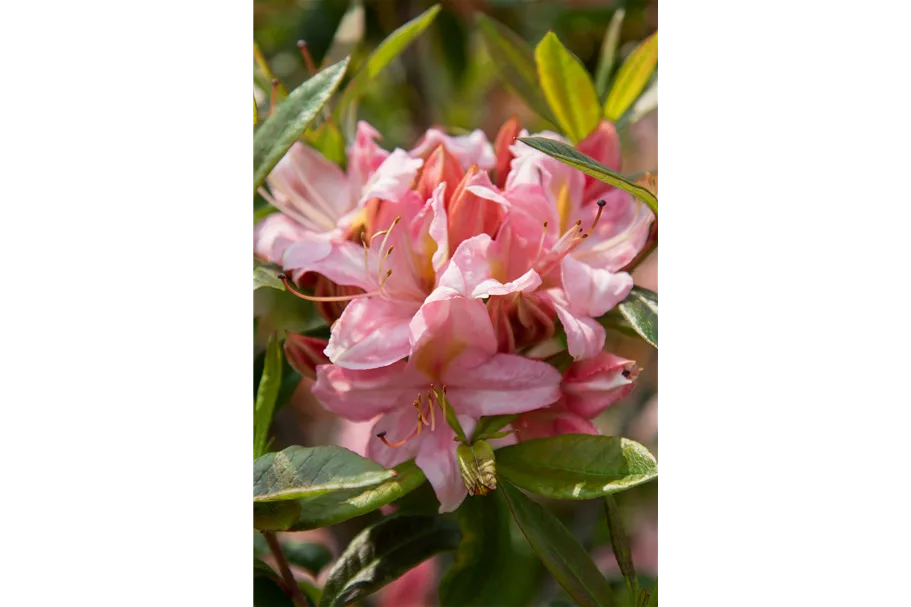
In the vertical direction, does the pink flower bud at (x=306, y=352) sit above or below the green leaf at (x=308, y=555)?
above

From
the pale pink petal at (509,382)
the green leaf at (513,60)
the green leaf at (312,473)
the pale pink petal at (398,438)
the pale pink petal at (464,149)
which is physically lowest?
the pale pink petal at (398,438)

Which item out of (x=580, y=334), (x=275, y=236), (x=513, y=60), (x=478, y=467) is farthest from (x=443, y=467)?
(x=513, y=60)

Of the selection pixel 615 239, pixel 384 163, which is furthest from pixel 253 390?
pixel 615 239

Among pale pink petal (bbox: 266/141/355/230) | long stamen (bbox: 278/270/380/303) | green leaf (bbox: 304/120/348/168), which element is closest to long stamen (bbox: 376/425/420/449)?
long stamen (bbox: 278/270/380/303)

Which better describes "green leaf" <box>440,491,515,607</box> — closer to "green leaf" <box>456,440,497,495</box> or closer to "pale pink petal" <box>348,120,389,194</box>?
"green leaf" <box>456,440,497,495</box>

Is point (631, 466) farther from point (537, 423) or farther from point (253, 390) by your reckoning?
point (253, 390)


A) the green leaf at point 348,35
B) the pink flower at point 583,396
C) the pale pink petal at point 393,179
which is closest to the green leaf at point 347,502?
the pink flower at point 583,396

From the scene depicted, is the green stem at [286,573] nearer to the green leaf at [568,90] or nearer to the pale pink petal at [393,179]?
the pale pink petal at [393,179]
